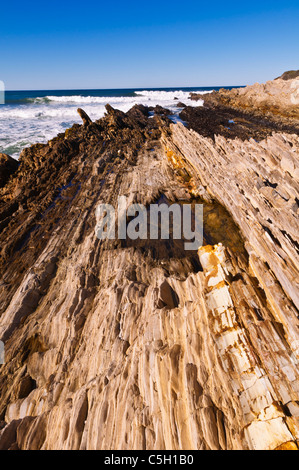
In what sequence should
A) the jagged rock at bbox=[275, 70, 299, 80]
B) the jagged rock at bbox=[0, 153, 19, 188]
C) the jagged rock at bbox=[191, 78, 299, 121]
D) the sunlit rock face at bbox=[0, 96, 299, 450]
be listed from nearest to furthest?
the sunlit rock face at bbox=[0, 96, 299, 450] → the jagged rock at bbox=[0, 153, 19, 188] → the jagged rock at bbox=[191, 78, 299, 121] → the jagged rock at bbox=[275, 70, 299, 80]

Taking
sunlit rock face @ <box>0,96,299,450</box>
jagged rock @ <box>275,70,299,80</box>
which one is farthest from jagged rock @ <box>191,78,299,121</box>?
jagged rock @ <box>275,70,299,80</box>

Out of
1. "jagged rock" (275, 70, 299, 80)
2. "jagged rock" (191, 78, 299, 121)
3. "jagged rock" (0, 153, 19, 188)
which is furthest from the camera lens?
"jagged rock" (275, 70, 299, 80)

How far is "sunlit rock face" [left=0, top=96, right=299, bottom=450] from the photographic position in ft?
19.2

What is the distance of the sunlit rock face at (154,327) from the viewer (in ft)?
19.2

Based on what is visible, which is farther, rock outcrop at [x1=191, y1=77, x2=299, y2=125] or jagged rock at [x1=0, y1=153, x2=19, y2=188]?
rock outcrop at [x1=191, y1=77, x2=299, y2=125]

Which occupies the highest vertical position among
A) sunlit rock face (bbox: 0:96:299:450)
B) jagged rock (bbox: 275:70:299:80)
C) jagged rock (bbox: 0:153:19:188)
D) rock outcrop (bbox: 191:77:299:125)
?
jagged rock (bbox: 275:70:299:80)

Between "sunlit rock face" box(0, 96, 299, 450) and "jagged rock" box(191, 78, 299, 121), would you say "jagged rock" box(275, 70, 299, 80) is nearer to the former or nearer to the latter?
"jagged rock" box(191, 78, 299, 121)

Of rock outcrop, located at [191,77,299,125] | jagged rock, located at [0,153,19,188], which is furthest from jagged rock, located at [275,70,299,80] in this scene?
jagged rock, located at [0,153,19,188]

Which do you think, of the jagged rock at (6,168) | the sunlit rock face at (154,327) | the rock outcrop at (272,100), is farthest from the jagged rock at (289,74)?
the jagged rock at (6,168)

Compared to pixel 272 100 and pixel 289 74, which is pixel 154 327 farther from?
pixel 289 74

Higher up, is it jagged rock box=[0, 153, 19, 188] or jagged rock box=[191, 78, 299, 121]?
jagged rock box=[191, 78, 299, 121]

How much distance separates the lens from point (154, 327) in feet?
27.0

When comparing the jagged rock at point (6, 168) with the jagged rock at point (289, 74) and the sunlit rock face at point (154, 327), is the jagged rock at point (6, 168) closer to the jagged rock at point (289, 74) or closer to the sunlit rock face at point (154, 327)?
the sunlit rock face at point (154, 327)

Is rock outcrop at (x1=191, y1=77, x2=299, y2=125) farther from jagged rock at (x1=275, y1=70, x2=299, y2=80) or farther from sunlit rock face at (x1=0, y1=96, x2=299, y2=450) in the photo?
jagged rock at (x1=275, y1=70, x2=299, y2=80)
